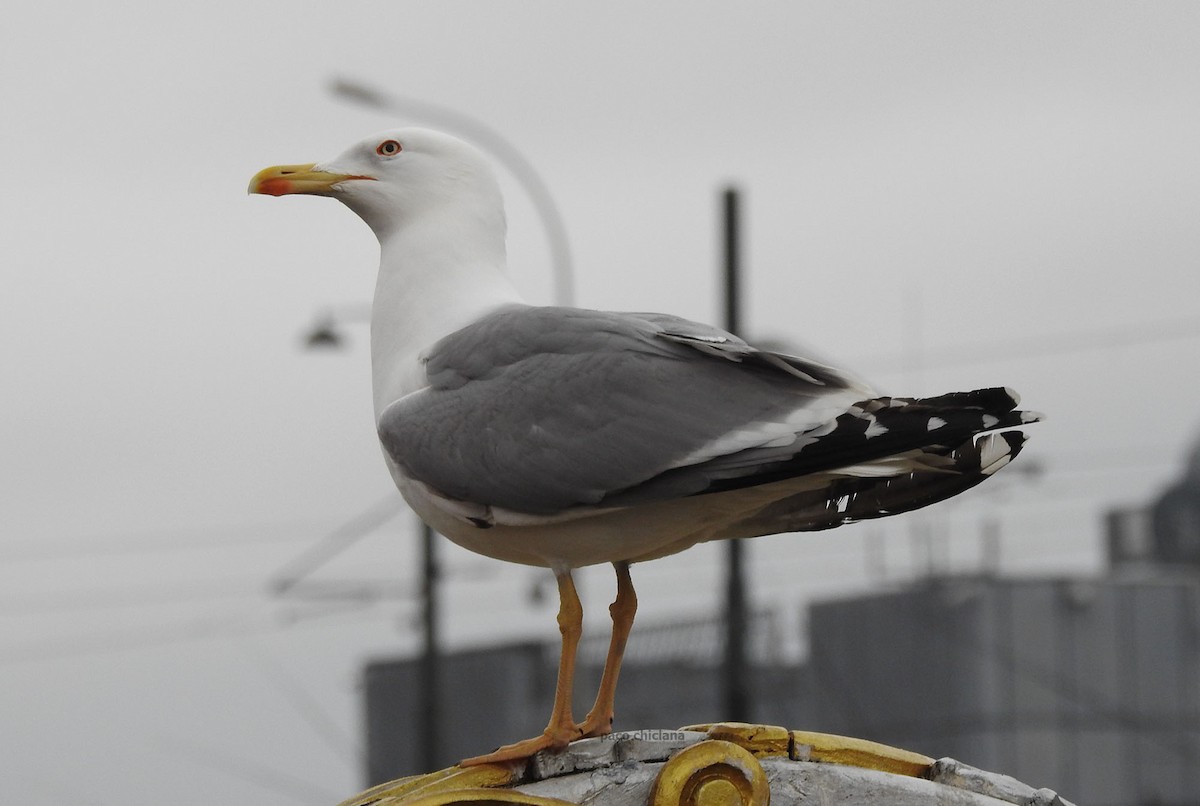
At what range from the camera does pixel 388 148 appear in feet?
16.7

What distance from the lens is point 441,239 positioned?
4996mm

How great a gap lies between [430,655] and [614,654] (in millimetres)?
12222

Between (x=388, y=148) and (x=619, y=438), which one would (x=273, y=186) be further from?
(x=619, y=438)

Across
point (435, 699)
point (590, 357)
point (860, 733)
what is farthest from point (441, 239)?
point (860, 733)

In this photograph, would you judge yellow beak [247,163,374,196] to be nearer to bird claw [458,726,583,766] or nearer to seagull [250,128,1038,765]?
seagull [250,128,1038,765]

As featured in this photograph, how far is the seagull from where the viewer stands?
4246 mm

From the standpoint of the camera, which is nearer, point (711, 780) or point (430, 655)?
point (711, 780)

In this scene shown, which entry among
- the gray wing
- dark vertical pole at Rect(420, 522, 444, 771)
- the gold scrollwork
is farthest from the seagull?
dark vertical pole at Rect(420, 522, 444, 771)

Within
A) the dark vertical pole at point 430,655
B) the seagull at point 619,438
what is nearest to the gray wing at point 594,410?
the seagull at point 619,438

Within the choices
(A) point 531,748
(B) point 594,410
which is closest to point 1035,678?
(A) point 531,748

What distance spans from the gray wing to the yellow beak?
2.24ft

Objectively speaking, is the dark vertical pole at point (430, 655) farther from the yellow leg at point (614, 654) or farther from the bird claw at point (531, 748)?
the bird claw at point (531, 748)

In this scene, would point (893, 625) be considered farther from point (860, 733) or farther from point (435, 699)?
point (435, 699)

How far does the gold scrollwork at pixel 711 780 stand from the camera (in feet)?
14.2
